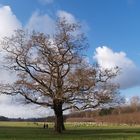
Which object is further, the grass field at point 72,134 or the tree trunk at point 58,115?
the tree trunk at point 58,115

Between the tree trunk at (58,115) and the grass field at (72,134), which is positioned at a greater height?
the tree trunk at (58,115)

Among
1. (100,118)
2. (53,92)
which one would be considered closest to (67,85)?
(53,92)

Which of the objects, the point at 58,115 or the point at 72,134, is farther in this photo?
the point at 58,115

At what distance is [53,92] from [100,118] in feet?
340

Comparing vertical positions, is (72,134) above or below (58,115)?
below

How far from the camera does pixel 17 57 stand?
210 feet

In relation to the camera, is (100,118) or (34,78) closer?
(34,78)

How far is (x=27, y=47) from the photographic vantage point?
208 ft

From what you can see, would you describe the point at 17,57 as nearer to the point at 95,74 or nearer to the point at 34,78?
the point at 34,78

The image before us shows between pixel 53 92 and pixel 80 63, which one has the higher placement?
pixel 80 63

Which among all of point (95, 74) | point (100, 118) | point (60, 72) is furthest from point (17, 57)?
point (100, 118)

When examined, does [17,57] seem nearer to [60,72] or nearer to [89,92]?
[60,72]

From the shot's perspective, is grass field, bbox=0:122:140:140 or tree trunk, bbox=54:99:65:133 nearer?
grass field, bbox=0:122:140:140

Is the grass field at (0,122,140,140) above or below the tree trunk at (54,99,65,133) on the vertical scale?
below
